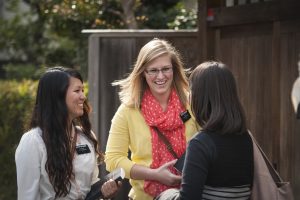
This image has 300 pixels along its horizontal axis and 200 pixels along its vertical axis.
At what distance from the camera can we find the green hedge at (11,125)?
952cm

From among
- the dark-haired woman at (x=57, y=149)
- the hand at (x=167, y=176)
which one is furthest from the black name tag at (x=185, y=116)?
the dark-haired woman at (x=57, y=149)

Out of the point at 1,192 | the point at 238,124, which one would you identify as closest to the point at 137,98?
the point at 238,124

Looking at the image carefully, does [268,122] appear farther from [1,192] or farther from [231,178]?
[1,192]

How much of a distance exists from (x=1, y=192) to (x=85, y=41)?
3.32 m

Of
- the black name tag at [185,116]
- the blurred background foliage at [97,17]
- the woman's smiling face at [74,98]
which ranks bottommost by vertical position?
the black name tag at [185,116]

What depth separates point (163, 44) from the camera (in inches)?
186

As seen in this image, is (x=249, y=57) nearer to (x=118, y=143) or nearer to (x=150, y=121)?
(x=150, y=121)

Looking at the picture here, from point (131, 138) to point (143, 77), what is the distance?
435mm

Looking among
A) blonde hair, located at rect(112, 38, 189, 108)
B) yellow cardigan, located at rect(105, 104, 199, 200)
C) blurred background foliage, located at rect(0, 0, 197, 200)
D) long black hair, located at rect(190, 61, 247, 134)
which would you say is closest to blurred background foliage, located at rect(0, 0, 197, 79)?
blurred background foliage, located at rect(0, 0, 197, 200)

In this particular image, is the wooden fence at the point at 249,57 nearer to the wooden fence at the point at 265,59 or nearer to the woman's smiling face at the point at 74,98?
the wooden fence at the point at 265,59

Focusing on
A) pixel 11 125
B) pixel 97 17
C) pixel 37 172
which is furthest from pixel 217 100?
pixel 97 17

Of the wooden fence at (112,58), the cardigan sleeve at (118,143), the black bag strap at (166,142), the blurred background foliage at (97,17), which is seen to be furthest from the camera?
the blurred background foliage at (97,17)

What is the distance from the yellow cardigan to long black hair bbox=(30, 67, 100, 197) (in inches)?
14.6

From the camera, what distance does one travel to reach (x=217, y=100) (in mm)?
3758
